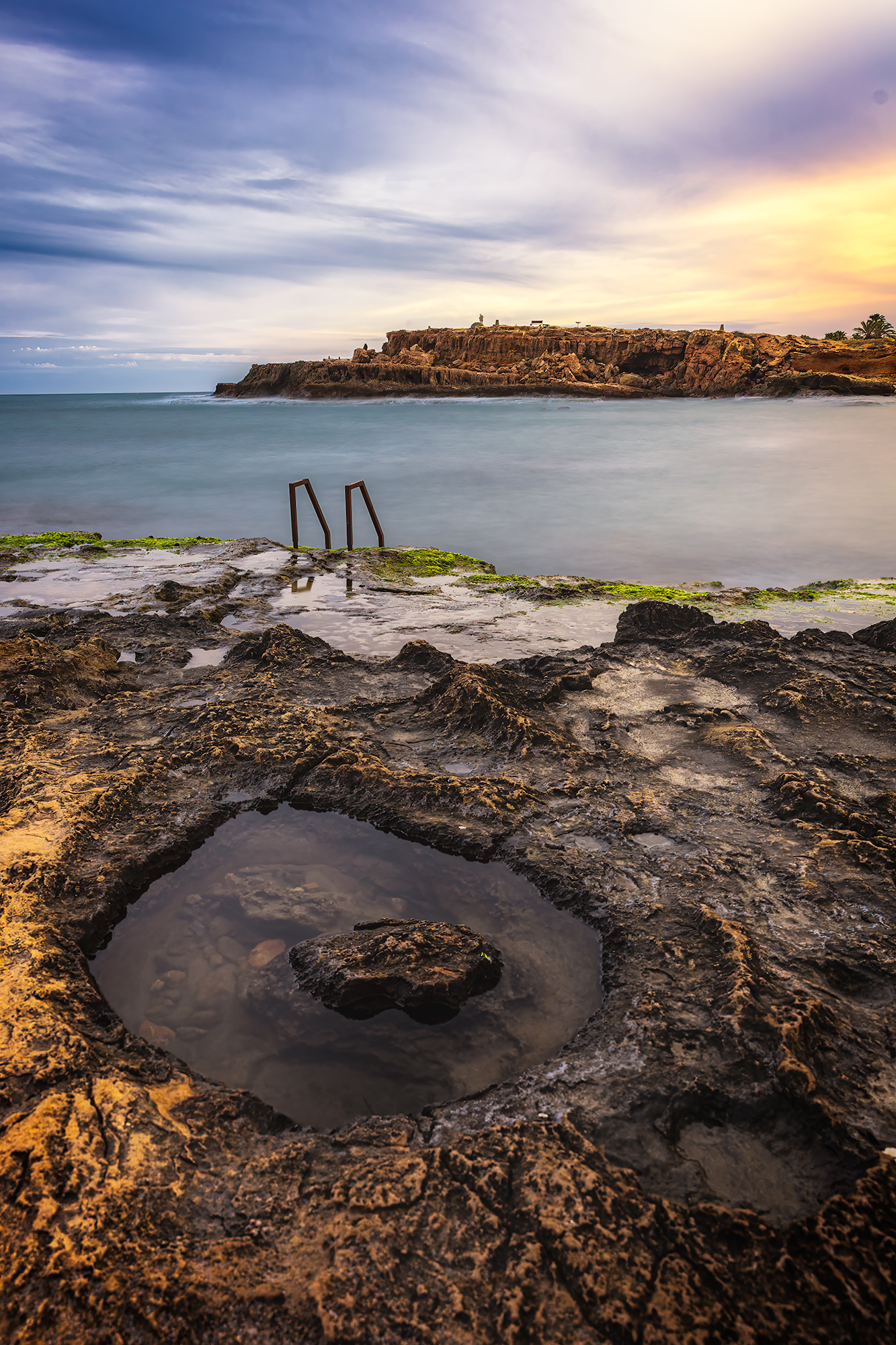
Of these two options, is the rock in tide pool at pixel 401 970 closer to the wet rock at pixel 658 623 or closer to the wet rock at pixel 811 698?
the wet rock at pixel 811 698

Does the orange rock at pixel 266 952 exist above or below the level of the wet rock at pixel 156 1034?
above

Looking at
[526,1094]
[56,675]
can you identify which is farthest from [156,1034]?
[56,675]

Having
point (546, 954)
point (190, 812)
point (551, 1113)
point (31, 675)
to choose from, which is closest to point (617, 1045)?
point (551, 1113)

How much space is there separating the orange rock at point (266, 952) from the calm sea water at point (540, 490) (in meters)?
9.64

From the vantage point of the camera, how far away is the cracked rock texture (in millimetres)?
1665

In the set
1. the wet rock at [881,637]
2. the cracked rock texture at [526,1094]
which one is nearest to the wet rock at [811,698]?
the cracked rock texture at [526,1094]

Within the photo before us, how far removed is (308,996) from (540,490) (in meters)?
18.1

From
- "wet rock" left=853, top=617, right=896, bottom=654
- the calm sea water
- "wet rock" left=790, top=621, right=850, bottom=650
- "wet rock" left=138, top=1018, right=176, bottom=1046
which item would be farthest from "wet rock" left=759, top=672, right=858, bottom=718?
the calm sea water

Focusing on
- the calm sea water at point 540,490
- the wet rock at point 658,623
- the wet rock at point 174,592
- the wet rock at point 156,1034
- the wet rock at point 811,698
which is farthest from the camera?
the calm sea water at point 540,490

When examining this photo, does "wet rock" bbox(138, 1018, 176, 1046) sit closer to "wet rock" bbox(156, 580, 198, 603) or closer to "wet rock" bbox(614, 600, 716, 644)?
"wet rock" bbox(614, 600, 716, 644)

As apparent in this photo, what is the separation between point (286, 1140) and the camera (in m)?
2.16

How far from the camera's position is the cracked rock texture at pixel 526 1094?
5.46 feet

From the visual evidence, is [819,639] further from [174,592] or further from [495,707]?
[174,592]

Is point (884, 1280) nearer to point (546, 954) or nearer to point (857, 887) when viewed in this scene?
point (546, 954)
